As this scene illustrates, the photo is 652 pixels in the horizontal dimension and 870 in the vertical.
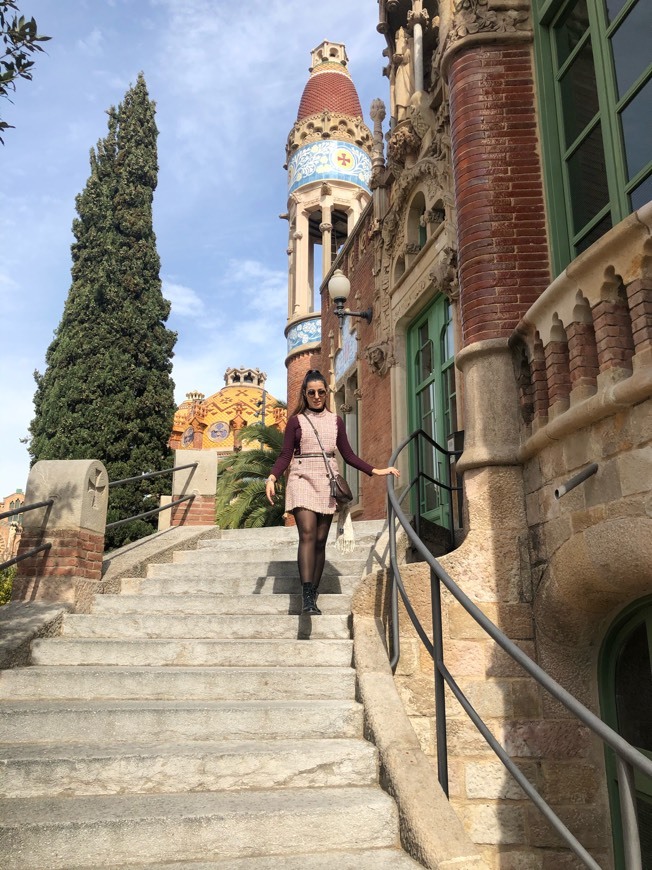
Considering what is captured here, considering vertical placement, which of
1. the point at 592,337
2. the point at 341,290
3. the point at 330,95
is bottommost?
the point at 592,337

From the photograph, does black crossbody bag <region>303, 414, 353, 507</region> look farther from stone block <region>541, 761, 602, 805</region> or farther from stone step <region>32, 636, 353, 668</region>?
stone block <region>541, 761, 602, 805</region>

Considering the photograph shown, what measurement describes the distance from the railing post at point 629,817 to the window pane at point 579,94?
13.4 ft

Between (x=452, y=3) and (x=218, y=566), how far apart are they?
17.0ft

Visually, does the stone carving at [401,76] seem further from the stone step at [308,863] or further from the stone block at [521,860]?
the stone step at [308,863]

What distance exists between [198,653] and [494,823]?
208 cm

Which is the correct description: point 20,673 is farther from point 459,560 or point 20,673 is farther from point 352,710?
point 459,560

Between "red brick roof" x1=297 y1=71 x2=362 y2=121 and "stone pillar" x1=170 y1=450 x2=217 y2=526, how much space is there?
15420 millimetres

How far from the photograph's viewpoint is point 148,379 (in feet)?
47.8

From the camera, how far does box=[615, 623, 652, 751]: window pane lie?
3859mm

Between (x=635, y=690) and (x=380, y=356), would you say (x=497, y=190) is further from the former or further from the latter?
(x=380, y=356)

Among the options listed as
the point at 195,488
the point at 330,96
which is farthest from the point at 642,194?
the point at 330,96

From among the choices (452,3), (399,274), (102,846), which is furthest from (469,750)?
(399,274)

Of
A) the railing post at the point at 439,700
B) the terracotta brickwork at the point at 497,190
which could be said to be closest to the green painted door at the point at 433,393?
the terracotta brickwork at the point at 497,190

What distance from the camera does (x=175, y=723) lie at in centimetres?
365
